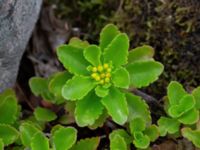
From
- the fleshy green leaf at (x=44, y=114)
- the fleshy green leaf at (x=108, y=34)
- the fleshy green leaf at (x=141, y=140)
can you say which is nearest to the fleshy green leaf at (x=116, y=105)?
the fleshy green leaf at (x=141, y=140)

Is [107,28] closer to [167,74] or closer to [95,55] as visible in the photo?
[95,55]

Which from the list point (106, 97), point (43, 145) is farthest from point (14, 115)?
point (106, 97)

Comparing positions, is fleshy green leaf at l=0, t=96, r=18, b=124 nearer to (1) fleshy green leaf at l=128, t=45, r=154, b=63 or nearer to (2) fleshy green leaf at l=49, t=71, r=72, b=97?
(2) fleshy green leaf at l=49, t=71, r=72, b=97

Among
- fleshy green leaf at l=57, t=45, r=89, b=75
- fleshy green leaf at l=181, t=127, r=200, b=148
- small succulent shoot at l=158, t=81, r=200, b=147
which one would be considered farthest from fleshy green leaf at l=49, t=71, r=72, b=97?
fleshy green leaf at l=181, t=127, r=200, b=148

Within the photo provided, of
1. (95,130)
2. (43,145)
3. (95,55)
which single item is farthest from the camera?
(95,130)

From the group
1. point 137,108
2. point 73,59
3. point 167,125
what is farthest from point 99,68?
point 167,125

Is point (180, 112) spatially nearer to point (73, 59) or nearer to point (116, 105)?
point (116, 105)

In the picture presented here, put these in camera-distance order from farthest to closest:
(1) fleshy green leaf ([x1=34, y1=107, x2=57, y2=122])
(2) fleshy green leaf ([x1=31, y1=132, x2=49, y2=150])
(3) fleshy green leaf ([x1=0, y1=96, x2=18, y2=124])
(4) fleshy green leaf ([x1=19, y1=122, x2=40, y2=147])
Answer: (1) fleshy green leaf ([x1=34, y1=107, x2=57, y2=122]) < (3) fleshy green leaf ([x1=0, y1=96, x2=18, y2=124]) < (4) fleshy green leaf ([x1=19, y1=122, x2=40, y2=147]) < (2) fleshy green leaf ([x1=31, y1=132, x2=49, y2=150])

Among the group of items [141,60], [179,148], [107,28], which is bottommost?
[179,148]
